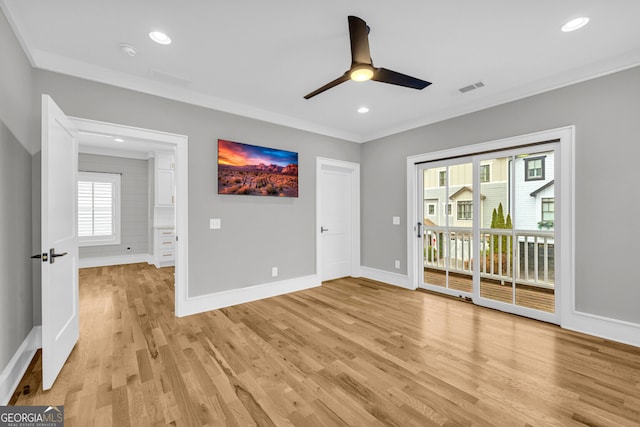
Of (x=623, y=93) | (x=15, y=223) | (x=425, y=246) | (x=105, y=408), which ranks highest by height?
(x=623, y=93)

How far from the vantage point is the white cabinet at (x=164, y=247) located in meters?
6.16

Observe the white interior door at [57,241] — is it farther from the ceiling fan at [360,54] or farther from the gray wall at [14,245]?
the ceiling fan at [360,54]

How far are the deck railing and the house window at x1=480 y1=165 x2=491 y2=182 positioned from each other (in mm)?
658

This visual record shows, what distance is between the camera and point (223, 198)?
143 inches

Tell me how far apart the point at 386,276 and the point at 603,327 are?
Answer: 2657mm

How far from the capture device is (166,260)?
6.21 metres

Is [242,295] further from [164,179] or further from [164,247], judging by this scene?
[164,179]

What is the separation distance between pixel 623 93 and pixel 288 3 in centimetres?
320

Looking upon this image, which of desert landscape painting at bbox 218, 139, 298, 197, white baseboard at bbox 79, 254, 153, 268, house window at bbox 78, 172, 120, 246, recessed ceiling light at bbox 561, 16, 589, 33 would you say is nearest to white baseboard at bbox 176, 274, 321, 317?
desert landscape painting at bbox 218, 139, 298, 197

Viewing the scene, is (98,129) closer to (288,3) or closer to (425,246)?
(288,3)

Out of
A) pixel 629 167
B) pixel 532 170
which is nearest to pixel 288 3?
pixel 532 170

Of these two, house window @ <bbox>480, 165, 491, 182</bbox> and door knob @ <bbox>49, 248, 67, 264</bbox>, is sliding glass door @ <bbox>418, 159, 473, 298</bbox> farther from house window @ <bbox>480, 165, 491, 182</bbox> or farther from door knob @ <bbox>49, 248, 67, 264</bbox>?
door knob @ <bbox>49, 248, 67, 264</bbox>

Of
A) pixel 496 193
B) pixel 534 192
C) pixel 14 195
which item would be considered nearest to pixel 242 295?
pixel 14 195

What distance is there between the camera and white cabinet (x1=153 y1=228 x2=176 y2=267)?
243 inches
